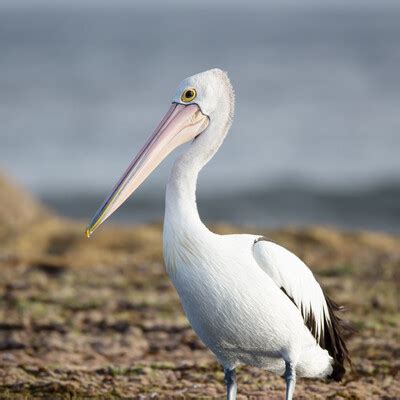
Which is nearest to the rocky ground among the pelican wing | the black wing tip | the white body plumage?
the black wing tip

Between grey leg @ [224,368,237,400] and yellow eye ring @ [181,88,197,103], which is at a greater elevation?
yellow eye ring @ [181,88,197,103]

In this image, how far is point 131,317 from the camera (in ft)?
31.6

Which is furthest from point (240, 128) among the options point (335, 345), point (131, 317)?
point (335, 345)

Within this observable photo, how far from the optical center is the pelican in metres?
5.34

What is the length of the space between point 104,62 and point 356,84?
17885 mm

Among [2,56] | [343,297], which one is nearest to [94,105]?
[2,56]

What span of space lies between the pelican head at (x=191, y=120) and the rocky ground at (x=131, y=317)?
184 cm

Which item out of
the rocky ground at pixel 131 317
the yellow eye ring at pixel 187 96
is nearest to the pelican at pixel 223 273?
the yellow eye ring at pixel 187 96

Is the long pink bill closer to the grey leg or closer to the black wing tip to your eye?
the grey leg

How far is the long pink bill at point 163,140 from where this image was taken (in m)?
5.71

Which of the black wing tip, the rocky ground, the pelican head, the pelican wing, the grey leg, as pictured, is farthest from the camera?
the rocky ground

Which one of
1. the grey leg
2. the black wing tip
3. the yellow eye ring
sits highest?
the yellow eye ring

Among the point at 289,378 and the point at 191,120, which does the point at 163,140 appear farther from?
the point at 289,378

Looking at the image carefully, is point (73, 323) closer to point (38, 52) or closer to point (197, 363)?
point (197, 363)
